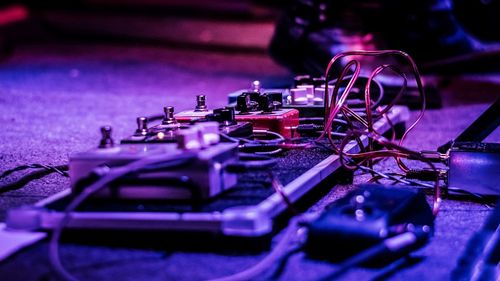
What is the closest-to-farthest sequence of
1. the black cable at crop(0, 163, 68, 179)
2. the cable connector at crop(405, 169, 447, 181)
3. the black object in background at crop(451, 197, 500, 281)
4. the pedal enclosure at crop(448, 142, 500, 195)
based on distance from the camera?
the black object in background at crop(451, 197, 500, 281)
the pedal enclosure at crop(448, 142, 500, 195)
the cable connector at crop(405, 169, 447, 181)
the black cable at crop(0, 163, 68, 179)

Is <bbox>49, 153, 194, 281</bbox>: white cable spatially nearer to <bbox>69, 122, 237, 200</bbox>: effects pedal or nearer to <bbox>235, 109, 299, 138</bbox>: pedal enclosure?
<bbox>69, 122, 237, 200</bbox>: effects pedal

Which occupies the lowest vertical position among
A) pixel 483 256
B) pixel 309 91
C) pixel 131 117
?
pixel 483 256

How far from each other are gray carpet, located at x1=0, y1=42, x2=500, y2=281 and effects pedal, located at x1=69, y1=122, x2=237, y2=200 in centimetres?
9

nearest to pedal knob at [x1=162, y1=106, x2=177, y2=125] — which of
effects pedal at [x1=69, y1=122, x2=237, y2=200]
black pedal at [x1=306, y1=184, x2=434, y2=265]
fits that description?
effects pedal at [x1=69, y1=122, x2=237, y2=200]

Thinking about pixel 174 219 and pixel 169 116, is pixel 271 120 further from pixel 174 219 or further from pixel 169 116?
pixel 174 219

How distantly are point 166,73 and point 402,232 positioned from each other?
112 inches

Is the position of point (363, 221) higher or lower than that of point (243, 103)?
lower

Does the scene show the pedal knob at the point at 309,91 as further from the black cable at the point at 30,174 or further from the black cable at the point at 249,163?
the black cable at the point at 30,174

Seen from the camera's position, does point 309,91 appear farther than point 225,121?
Yes

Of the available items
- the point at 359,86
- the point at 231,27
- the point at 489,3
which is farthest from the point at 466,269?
the point at 231,27

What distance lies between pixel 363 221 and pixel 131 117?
5.27 feet

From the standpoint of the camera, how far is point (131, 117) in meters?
2.42

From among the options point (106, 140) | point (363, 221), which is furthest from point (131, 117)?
point (363, 221)

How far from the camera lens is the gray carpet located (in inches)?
37.5
